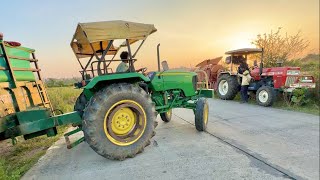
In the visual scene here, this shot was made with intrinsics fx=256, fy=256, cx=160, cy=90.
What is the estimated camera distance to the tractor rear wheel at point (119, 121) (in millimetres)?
3738

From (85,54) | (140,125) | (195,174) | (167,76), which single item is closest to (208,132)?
(167,76)

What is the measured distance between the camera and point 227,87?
36.9ft

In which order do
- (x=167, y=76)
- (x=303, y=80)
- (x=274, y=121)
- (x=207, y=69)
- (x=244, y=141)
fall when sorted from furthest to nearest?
(x=207, y=69) → (x=303, y=80) → (x=274, y=121) → (x=167, y=76) → (x=244, y=141)

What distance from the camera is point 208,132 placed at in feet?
17.9

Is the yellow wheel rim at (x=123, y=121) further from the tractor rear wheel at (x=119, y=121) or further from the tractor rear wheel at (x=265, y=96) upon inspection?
the tractor rear wheel at (x=265, y=96)

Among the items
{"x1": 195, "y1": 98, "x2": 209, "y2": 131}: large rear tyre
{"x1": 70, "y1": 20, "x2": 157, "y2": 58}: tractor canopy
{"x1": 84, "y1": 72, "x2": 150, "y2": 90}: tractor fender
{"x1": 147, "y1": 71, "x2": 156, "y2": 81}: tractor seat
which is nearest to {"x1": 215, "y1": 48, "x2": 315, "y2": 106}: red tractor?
{"x1": 195, "y1": 98, "x2": 209, "y2": 131}: large rear tyre

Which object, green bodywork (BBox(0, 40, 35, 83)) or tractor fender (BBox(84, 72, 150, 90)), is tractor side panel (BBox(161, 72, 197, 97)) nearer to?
tractor fender (BBox(84, 72, 150, 90))

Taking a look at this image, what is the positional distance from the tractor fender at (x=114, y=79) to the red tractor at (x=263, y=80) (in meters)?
6.13

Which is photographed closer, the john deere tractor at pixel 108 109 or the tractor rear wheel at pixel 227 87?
the john deere tractor at pixel 108 109

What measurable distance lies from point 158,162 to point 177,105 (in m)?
1.96

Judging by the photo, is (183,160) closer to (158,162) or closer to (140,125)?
(158,162)

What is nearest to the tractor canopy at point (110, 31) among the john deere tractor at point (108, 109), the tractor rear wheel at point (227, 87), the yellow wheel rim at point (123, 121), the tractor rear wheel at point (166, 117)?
the john deere tractor at point (108, 109)

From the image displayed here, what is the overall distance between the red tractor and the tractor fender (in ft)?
20.1

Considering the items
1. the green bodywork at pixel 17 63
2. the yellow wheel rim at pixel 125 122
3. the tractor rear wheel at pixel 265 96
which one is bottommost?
the tractor rear wheel at pixel 265 96
